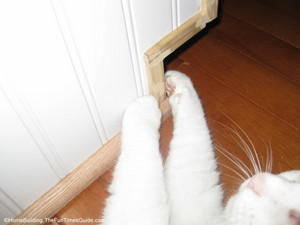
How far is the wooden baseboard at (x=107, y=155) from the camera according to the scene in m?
0.68

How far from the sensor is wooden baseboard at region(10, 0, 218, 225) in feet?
2.22

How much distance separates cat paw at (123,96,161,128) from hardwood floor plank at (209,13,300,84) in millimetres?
443

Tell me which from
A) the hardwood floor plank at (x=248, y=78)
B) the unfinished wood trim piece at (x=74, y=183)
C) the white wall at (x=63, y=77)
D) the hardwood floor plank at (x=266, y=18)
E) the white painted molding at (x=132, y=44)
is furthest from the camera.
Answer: the hardwood floor plank at (x=266, y=18)

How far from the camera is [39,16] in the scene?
1.40ft

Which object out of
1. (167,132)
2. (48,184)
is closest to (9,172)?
(48,184)

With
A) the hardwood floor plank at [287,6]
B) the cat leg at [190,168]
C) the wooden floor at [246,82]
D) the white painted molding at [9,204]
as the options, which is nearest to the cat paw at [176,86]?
the cat leg at [190,168]

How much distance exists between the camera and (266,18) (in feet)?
3.62

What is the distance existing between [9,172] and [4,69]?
22cm

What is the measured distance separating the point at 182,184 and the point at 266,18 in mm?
781

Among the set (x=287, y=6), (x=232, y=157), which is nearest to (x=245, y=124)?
(x=232, y=157)

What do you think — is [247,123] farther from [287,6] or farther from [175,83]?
[287,6]

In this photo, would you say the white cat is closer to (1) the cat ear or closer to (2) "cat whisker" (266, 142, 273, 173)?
(1) the cat ear

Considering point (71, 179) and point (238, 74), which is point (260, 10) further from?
point (71, 179)

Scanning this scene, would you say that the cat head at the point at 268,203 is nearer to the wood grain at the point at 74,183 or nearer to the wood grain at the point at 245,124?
the wood grain at the point at 245,124
